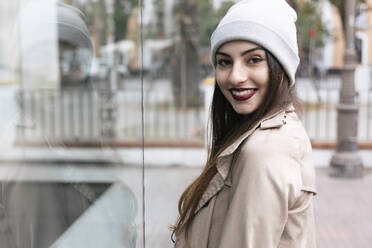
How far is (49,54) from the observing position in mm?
6305

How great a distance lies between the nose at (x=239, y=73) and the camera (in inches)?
52.5

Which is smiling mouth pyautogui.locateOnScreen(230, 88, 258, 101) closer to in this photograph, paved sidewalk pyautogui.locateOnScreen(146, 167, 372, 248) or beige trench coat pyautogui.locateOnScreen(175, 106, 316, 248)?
beige trench coat pyautogui.locateOnScreen(175, 106, 316, 248)

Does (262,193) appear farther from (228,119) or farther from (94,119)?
(94,119)

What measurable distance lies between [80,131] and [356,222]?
4237 mm

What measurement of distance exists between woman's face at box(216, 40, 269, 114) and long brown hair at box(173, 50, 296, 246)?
0.06ft

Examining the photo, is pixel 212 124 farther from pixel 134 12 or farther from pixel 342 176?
pixel 134 12

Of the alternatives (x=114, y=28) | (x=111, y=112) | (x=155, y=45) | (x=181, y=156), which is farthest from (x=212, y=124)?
(x=155, y=45)

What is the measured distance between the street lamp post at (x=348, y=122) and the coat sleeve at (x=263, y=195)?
5.40 m

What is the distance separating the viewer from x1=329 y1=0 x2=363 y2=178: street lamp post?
6.31 m

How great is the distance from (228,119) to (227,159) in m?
0.26

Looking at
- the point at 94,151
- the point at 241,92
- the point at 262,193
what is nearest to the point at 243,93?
the point at 241,92

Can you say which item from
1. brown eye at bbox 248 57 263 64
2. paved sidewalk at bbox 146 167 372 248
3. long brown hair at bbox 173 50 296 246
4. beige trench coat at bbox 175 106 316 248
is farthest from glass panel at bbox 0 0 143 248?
brown eye at bbox 248 57 263 64

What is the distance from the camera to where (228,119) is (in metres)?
1.57

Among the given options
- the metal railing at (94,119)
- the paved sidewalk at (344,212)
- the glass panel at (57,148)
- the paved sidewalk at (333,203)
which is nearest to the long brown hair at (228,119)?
the glass panel at (57,148)
